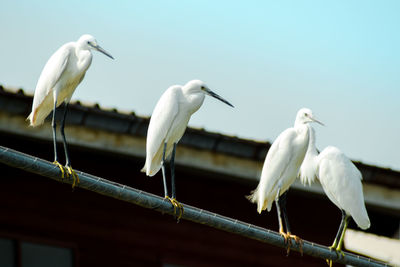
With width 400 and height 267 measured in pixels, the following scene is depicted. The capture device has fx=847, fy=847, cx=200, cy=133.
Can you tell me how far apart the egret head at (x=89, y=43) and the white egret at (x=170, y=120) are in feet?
2.44

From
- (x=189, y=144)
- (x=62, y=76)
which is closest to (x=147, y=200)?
(x=62, y=76)

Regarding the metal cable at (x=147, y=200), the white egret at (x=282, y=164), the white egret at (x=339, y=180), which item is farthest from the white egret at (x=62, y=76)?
the white egret at (x=339, y=180)

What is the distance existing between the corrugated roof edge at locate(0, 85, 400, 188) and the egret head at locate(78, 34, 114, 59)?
517 mm

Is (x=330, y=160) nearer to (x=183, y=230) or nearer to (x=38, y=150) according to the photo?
(x=183, y=230)

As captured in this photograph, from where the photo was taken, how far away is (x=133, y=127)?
8.19 meters

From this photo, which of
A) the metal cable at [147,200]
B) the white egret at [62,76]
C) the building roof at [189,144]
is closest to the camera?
the metal cable at [147,200]

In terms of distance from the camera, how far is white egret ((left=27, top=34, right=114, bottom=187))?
24.7ft

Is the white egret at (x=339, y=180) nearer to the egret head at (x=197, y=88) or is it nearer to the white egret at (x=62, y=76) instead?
the egret head at (x=197, y=88)

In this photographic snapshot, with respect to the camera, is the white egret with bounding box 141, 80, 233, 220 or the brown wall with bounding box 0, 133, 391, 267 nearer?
the white egret with bounding box 141, 80, 233, 220

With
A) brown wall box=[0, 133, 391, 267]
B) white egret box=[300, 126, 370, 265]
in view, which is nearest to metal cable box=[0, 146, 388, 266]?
white egret box=[300, 126, 370, 265]

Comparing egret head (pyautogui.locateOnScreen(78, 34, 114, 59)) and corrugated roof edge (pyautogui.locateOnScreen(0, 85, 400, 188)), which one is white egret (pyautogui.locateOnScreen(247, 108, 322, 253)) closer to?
corrugated roof edge (pyautogui.locateOnScreen(0, 85, 400, 188))

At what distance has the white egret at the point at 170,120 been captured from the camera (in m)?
7.93

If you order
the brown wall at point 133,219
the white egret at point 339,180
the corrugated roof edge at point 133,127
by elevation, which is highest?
the corrugated roof edge at point 133,127

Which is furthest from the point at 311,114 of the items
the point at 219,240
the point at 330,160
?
the point at 219,240
